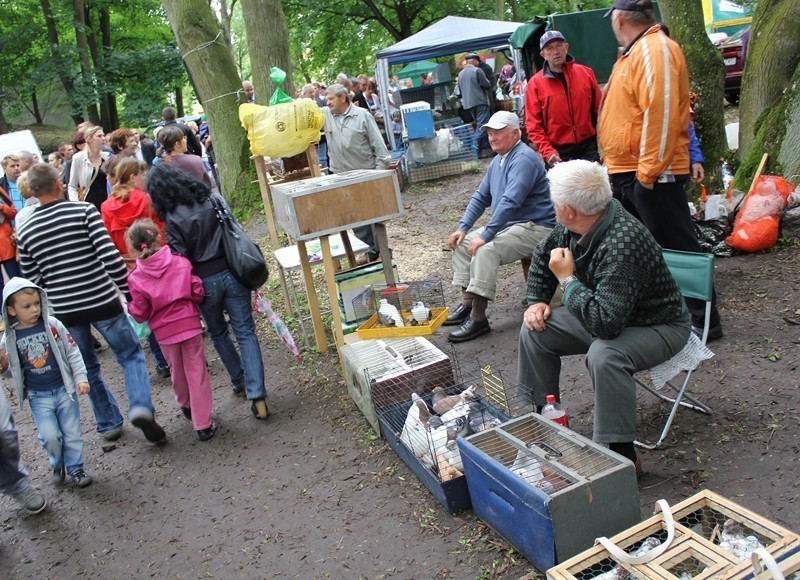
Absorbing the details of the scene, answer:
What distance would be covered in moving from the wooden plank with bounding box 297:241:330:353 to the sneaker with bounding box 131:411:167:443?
1493 millimetres

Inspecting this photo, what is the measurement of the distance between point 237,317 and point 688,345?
3.02 meters

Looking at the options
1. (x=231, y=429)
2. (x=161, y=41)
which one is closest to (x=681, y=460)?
(x=231, y=429)

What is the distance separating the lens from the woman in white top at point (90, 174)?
7395 mm

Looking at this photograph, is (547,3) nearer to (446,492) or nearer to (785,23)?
(785,23)

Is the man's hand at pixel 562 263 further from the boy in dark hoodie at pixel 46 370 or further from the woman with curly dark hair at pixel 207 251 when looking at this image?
the boy in dark hoodie at pixel 46 370

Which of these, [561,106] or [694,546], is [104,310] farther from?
[694,546]

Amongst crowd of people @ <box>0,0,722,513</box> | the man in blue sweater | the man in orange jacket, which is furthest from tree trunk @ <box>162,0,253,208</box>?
the man in orange jacket

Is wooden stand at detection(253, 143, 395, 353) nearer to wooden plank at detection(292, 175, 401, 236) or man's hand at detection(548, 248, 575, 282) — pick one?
wooden plank at detection(292, 175, 401, 236)

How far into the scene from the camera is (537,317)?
3557 millimetres

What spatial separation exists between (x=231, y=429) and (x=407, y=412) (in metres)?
1.53

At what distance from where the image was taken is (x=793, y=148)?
6.21 meters

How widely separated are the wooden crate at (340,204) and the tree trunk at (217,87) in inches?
256

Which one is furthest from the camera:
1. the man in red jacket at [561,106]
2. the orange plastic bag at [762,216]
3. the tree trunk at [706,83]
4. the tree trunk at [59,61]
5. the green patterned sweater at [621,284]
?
the tree trunk at [59,61]

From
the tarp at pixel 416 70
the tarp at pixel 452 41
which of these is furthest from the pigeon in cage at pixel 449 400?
the tarp at pixel 416 70
